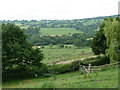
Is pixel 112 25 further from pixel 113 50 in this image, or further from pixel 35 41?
pixel 35 41

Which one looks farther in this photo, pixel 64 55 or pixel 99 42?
pixel 64 55

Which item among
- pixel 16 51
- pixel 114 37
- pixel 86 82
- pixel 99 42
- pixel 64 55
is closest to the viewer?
pixel 86 82

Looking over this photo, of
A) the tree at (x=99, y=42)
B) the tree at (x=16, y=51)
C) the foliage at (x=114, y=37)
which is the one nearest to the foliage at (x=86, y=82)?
the foliage at (x=114, y=37)

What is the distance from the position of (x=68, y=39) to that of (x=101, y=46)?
78.5 metres

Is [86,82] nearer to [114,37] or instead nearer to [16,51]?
[114,37]

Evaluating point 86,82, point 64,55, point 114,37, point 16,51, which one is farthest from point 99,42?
point 64,55

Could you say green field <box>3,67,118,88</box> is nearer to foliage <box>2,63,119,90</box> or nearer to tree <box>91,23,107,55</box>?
foliage <box>2,63,119,90</box>

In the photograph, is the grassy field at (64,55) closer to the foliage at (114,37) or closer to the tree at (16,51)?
the tree at (16,51)

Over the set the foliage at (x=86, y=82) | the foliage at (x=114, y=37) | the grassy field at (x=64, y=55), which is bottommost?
the grassy field at (x=64, y=55)

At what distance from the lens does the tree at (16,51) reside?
91.0 ft

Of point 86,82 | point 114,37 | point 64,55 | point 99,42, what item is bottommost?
point 64,55

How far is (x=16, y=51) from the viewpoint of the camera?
1110 inches

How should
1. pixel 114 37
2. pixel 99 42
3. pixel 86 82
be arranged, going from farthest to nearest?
1. pixel 99 42
2. pixel 114 37
3. pixel 86 82

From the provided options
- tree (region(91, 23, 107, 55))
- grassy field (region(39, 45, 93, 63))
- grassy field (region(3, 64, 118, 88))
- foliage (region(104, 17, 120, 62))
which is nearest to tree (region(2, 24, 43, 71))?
grassy field (region(3, 64, 118, 88))
